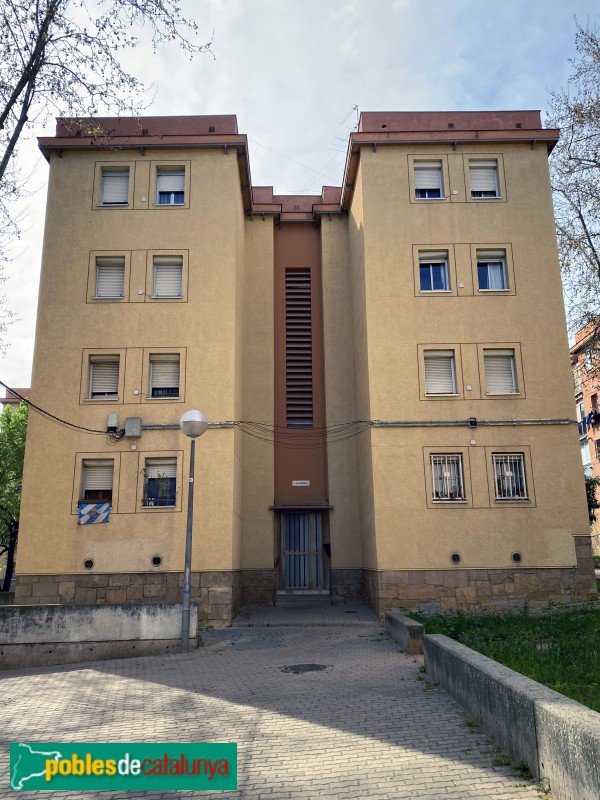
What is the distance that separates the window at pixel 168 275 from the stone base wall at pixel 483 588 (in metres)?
8.96

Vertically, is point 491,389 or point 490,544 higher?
point 491,389

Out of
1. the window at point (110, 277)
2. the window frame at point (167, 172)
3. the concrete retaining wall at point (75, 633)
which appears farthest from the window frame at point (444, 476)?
the window frame at point (167, 172)

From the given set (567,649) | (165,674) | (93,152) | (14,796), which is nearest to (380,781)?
(14,796)

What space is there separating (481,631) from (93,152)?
50.5ft

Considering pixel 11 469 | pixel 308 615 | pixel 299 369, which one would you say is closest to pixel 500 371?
pixel 299 369

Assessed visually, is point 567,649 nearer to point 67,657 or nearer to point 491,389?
point 67,657

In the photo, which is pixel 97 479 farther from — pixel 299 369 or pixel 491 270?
pixel 491 270

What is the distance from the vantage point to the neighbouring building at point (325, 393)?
1509cm

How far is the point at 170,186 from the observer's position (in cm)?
1759

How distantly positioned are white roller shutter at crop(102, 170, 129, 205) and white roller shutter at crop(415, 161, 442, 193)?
795cm

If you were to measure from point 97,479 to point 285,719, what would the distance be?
10.7m

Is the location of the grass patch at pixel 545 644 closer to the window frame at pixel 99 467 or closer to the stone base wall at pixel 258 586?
the stone base wall at pixel 258 586

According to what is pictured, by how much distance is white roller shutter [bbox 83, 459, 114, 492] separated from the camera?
15820mm

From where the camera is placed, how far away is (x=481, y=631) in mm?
9703
